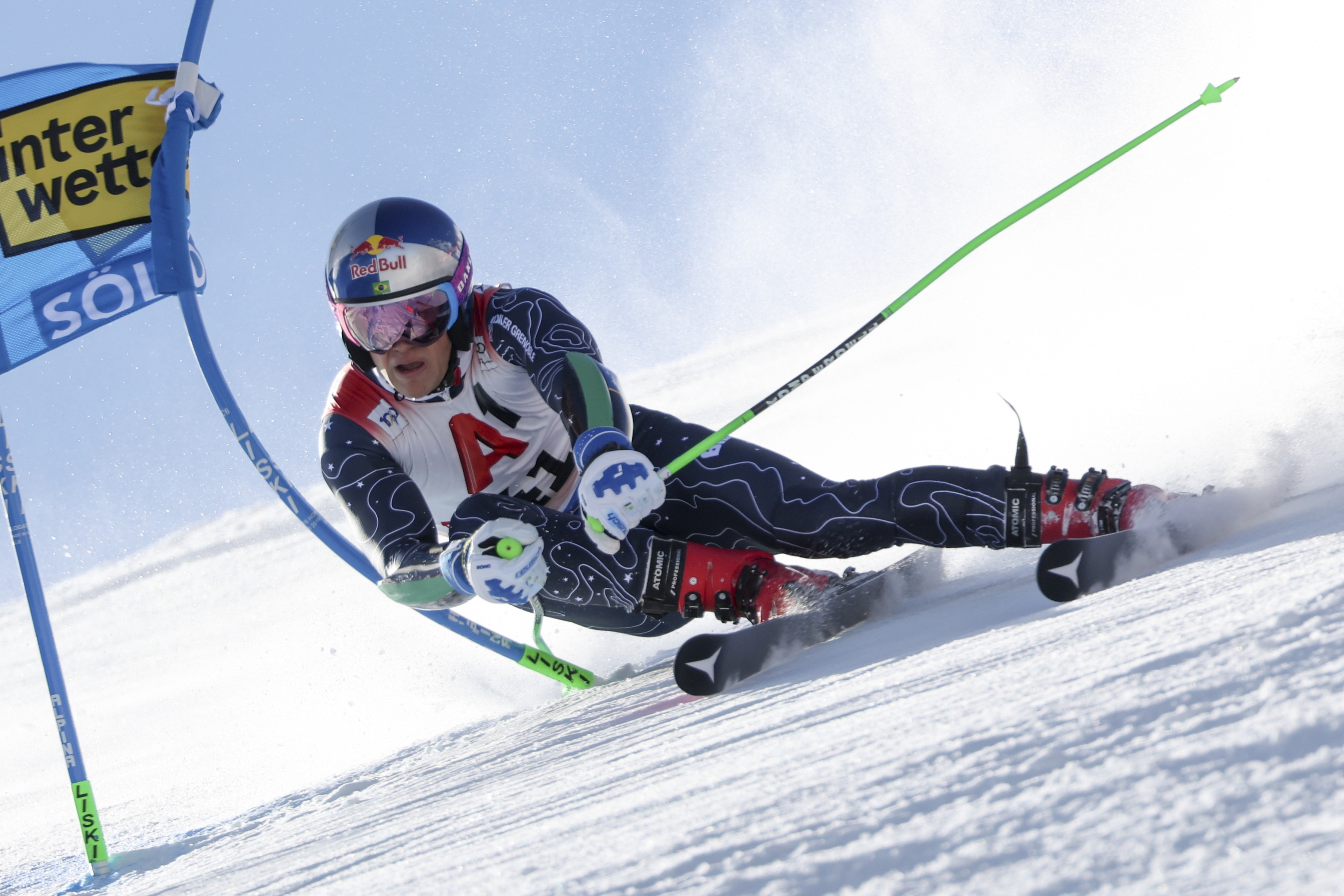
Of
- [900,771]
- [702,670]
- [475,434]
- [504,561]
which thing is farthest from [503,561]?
[900,771]

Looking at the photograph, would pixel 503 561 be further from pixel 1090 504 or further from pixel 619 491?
pixel 1090 504

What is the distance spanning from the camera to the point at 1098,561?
189 centimetres

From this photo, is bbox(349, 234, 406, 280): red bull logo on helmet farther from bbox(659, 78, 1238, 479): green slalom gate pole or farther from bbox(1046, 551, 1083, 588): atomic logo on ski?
bbox(1046, 551, 1083, 588): atomic logo on ski

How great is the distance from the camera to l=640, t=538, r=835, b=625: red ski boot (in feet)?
8.68

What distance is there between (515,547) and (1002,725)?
1.50 meters

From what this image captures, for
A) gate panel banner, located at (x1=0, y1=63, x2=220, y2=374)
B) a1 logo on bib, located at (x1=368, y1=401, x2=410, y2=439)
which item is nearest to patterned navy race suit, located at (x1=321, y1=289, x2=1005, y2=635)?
a1 logo on bib, located at (x1=368, y1=401, x2=410, y2=439)

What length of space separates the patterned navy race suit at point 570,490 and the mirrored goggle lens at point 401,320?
0.47ft

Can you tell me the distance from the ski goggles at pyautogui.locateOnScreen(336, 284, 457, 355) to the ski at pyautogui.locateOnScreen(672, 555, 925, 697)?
3.62 feet

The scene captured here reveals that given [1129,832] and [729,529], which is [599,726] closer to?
[729,529]

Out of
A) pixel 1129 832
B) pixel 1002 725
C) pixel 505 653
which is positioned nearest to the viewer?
pixel 1129 832

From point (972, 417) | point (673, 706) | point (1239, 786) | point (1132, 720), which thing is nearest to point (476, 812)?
point (673, 706)

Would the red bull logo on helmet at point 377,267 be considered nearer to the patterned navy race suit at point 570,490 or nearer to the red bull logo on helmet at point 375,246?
the red bull logo on helmet at point 375,246

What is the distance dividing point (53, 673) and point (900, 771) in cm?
282

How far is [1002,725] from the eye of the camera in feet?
3.29
